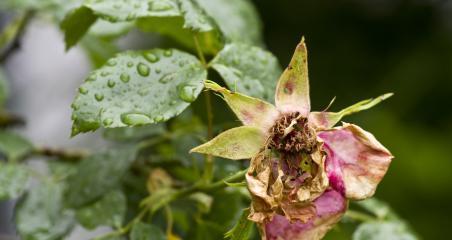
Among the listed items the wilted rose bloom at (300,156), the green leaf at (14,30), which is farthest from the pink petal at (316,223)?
the green leaf at (14,30)

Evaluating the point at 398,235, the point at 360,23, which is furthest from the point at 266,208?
the point at 360,23

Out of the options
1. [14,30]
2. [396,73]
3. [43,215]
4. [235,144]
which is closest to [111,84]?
[235,144]

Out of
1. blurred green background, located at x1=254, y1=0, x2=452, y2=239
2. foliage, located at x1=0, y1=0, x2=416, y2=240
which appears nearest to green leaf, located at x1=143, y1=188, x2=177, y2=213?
foliage, located at x1=0, y1=0, x2=416, y2=240

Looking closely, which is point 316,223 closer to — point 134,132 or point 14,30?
point 134,132

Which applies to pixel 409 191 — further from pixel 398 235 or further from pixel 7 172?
pixel 7 172

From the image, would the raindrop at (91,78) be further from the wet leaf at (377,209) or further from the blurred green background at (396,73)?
the blurred green background at (396,73)

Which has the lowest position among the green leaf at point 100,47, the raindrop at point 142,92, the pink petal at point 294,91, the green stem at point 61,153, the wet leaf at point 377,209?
the green stem at point 61,153
